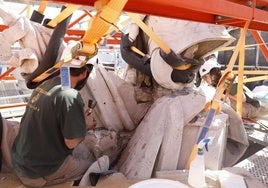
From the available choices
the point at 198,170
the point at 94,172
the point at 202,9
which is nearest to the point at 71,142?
the point at 94,172

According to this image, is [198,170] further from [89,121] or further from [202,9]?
[89,121]

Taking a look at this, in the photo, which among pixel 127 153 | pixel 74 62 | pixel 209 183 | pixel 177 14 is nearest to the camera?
pixel 74 62

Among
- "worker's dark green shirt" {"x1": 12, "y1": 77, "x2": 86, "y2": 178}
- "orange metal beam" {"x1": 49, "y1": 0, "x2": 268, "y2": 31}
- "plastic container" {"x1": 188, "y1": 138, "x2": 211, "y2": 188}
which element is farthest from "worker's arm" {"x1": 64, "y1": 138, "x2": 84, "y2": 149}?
"orange metal beam" {"x1": 49, "y1": 0, "x2": 268, "y2": 31}

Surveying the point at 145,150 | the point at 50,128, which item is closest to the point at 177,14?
the point at 50,128

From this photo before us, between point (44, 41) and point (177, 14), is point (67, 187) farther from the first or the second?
point (177, 14)

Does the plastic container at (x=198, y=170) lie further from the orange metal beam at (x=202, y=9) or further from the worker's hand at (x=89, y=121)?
the worker's hand at (x=89, y=121)

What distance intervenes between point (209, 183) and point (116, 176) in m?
0.72

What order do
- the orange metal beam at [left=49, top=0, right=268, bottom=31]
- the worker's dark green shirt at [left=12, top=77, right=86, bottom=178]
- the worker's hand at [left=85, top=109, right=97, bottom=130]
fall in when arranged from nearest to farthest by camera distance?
1. the orange metal beam at [left=49, top=0, right=268, bottom=31]
2. the worker's dark green shirt at [left=12, top=77, right=86, bottom=178]
3. the worker's hand at [left=85, top=109, right=97, bottom=130]

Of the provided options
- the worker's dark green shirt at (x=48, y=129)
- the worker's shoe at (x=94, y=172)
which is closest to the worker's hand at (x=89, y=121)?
the worker's shoe at (x=94, y=172)

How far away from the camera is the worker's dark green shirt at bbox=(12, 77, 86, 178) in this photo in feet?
6.20

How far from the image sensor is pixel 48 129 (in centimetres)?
197

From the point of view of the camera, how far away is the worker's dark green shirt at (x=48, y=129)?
189 centimetres

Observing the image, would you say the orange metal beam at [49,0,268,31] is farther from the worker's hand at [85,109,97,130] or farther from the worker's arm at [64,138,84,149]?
the worker's hand at [85,109,97,130]

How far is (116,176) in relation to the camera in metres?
2.29
